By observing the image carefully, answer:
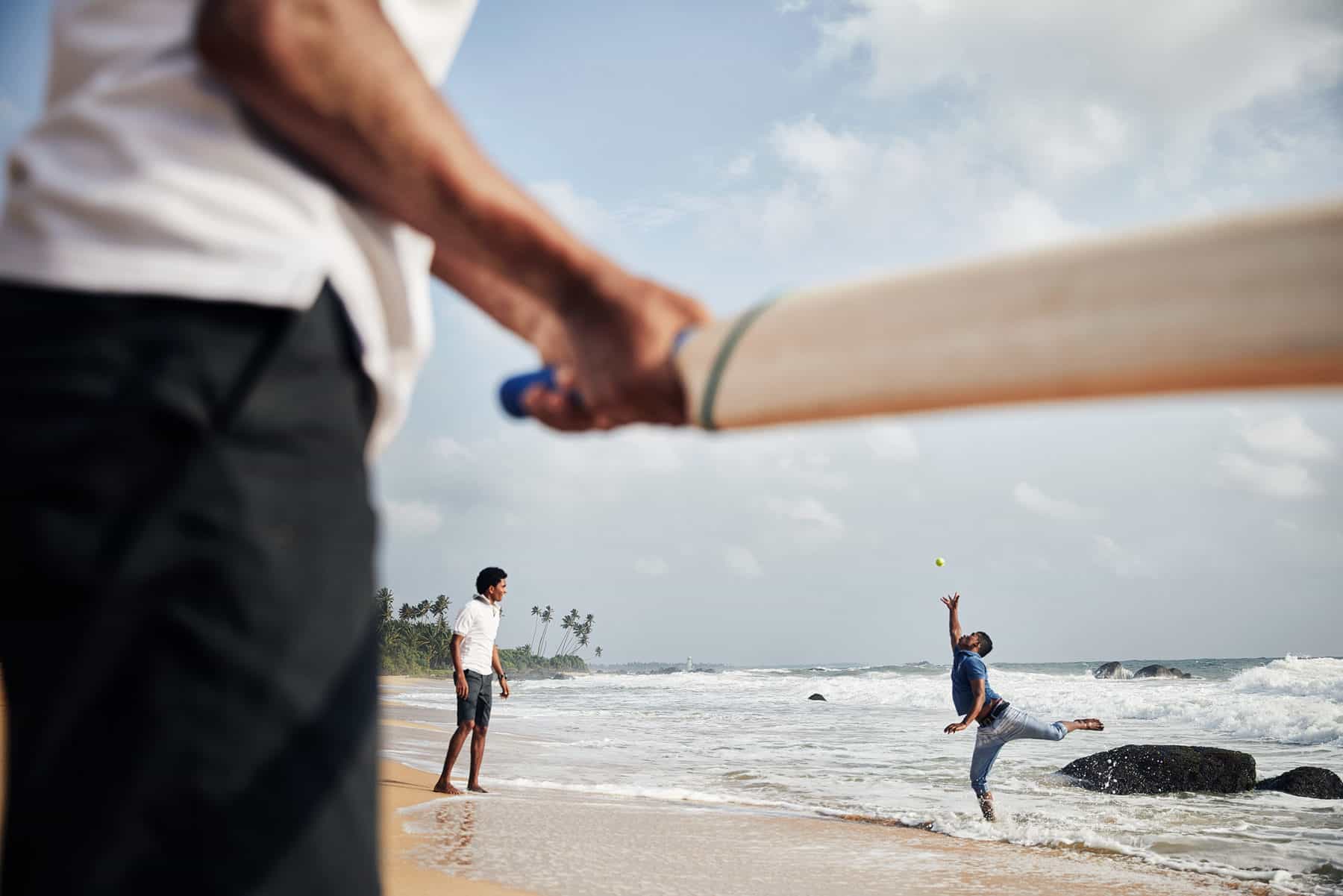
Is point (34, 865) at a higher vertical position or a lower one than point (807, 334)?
lower

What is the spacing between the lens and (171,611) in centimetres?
63

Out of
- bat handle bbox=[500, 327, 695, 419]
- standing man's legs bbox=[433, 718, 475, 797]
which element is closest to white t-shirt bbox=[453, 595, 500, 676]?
standing man's legs bbox=[433, 718, 475, 797]

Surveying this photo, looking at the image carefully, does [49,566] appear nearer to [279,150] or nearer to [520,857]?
[279,150]

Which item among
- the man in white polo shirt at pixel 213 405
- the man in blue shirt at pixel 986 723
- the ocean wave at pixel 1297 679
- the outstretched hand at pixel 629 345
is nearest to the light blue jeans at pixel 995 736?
the man in blue shirt at pixel 986 723

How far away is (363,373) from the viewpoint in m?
0.79

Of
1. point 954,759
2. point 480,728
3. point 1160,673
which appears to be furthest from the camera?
point 1160,673

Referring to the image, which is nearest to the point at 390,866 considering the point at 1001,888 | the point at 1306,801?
the point at 1001,888

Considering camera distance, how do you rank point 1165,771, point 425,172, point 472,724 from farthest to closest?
1. point 1165,771
2. point 472,724
3. point 425,172

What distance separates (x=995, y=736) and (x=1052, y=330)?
8.70 m

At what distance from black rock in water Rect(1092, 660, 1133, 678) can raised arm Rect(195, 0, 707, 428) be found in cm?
4184

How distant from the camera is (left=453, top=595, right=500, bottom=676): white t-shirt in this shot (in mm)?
8109

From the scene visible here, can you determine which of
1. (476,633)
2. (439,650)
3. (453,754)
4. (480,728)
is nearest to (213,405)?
(476,633)

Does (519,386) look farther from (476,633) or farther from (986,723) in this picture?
(986,723)

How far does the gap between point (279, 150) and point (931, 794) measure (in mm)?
10078
